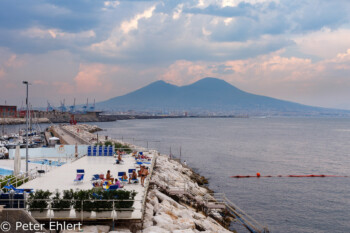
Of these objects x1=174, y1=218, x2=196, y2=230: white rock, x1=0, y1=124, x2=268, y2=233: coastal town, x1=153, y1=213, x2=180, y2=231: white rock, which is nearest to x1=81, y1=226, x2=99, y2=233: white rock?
x1=0, y1=124, x2=268, y2=233: coastal town

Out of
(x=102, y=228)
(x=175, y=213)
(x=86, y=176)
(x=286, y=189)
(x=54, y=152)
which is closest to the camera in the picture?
(x=102, y=228)

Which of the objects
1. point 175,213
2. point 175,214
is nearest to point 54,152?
point 175,213

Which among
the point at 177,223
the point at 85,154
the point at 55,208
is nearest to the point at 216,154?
the point at 85,154

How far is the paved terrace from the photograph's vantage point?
15.1 meters

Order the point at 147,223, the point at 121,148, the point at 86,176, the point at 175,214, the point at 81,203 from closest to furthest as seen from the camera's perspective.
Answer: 1. the point at 81,203
2. the point at 147,223
3. the point at 175,214
4. the point at 86,176
5. the point at 121,148

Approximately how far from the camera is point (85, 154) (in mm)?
27719

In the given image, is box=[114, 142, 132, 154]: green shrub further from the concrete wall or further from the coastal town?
the concrete wall

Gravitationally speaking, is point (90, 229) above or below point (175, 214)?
above

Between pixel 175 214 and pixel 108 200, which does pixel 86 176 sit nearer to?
pixel 175 214

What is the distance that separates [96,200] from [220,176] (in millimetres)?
27909

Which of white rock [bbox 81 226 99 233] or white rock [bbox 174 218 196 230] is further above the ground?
white rock [bbox 81 226 99 233]

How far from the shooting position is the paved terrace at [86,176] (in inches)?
595

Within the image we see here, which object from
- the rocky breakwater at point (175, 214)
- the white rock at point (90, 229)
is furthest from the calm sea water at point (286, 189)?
the white rock at point (90, 229)

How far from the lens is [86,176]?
18.4 meters
